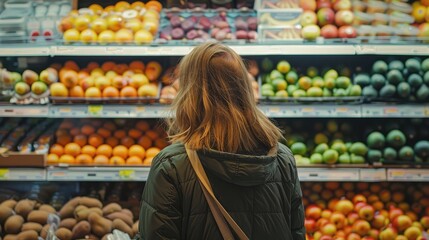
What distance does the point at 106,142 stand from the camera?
3846mm

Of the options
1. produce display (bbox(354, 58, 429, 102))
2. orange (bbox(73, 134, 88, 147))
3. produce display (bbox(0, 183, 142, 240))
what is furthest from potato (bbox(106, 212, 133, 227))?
produce display (bbox(354, 58, 429, 102))

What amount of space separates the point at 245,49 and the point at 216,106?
177cm

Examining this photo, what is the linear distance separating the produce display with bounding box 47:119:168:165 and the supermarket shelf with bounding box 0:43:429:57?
0.65 meters

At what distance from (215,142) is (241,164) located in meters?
0.12

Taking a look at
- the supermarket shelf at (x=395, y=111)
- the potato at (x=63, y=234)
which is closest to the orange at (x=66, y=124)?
the potato at (x=63, y=234)

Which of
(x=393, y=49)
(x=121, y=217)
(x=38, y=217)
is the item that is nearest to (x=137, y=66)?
(x=121, y=217)

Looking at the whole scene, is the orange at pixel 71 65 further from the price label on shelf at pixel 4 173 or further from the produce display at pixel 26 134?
the price label on shelf at pixel 4 173

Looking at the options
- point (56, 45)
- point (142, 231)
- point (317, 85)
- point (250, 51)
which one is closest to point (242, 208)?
point (142, 231)

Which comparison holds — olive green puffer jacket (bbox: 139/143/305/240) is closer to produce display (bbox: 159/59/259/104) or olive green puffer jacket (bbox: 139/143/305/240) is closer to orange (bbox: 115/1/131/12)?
produce display (bbox: 159/59/259/104)

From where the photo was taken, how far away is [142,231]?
5.79ft

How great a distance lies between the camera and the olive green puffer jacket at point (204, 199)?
67.1 inches

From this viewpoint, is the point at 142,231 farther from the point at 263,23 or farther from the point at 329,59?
the point at 329,59

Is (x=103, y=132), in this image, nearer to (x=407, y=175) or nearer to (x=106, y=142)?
(x=106, y=142)

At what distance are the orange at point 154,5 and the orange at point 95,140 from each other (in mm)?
1153
